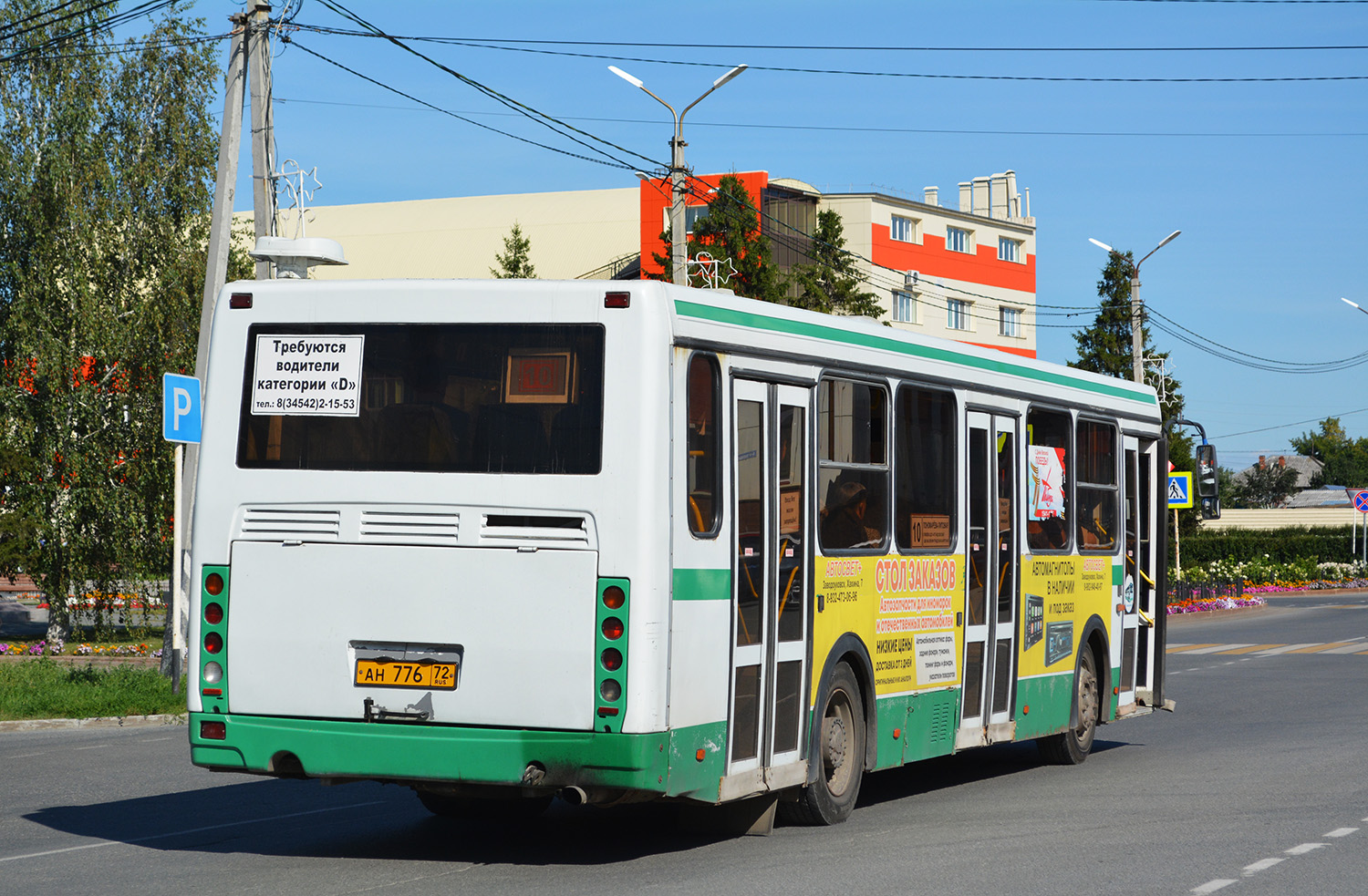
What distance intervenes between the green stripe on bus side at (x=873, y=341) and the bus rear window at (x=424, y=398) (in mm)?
741

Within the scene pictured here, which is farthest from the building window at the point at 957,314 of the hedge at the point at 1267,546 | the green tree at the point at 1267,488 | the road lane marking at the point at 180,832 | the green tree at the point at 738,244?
the road lane marking at the point at 180,832

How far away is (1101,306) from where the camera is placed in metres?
72.8

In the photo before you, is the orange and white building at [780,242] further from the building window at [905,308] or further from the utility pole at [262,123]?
the utility pole at [262,123]

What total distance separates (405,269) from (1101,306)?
3260cm

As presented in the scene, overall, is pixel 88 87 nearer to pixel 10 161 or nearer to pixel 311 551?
pixel 10 161

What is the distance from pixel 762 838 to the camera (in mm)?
9578

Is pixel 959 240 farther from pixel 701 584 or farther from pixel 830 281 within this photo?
pixel 701 584

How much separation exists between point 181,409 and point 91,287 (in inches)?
587

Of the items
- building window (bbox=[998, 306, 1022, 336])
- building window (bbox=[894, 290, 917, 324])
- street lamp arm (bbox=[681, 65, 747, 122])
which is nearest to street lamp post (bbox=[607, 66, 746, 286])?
street lamp arm (bbox=[681, 65, 747, 122])

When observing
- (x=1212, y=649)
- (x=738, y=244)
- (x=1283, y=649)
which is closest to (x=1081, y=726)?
(x=1212, y=649)

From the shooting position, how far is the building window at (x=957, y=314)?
82.6 meters

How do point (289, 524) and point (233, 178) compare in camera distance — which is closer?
point (289, 524)

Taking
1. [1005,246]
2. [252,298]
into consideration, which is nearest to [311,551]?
[252,298]

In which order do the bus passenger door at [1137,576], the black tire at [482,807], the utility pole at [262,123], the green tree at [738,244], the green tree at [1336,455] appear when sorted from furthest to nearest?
the green tree at [1336,455] < the green tree at [738,244] < the utility pole at [262,123] < the bus passenger door at [1137,576] < the black tire at [482,807]
